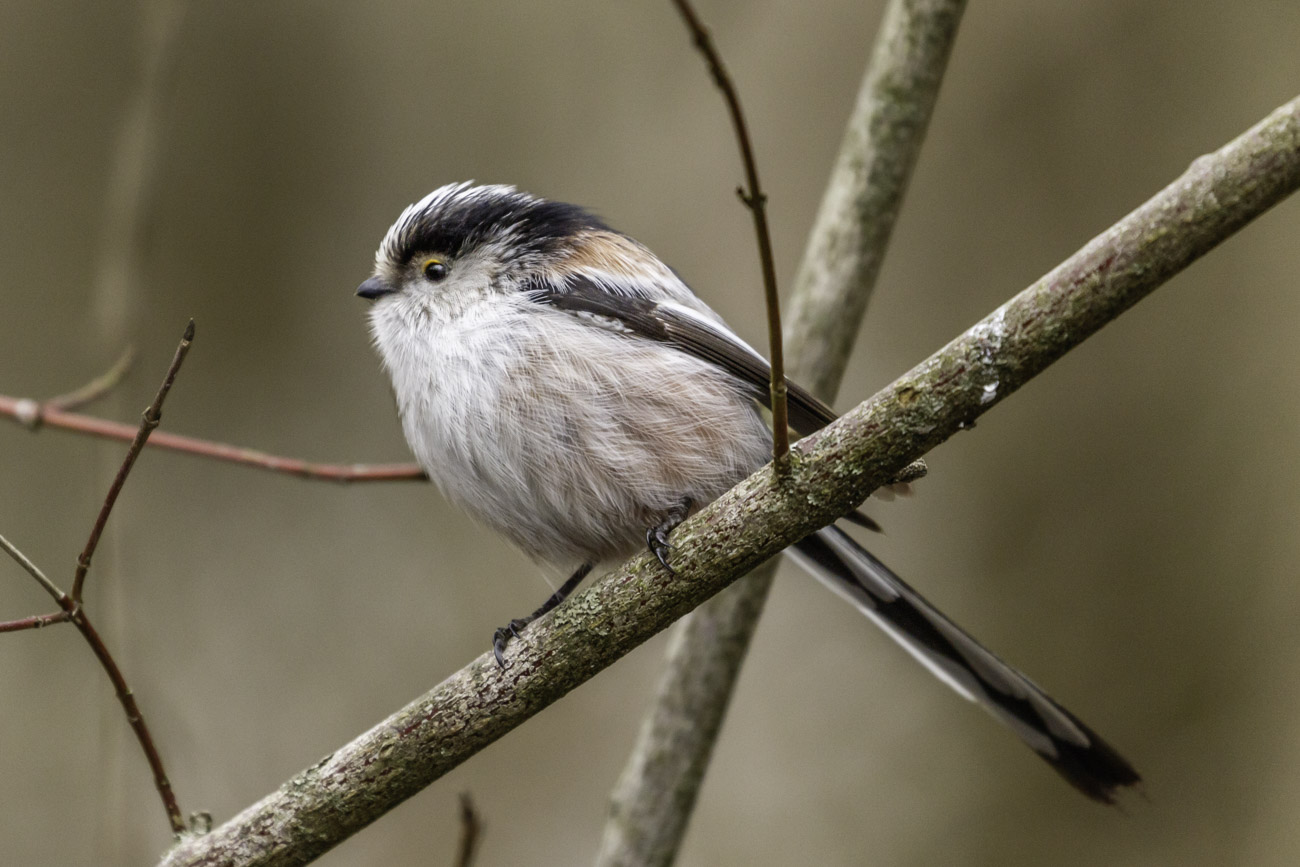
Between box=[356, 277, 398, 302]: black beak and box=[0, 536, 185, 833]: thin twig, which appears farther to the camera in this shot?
box=[356, 277, 398, 302]: black beak

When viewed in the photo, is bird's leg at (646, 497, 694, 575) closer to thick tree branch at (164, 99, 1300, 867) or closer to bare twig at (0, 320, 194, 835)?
thick tree branch at (164, 99, 1300, 867)

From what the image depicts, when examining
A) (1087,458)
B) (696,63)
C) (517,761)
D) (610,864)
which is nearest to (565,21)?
(696,63)

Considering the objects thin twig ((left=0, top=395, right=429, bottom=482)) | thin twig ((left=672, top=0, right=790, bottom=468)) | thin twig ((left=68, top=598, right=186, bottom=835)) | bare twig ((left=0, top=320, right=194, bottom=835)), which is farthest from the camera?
thin twig ((left=0, top=395, right=429, bottom=482))

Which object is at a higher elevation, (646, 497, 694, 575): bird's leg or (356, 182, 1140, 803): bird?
(356, 182, 1140, 803): bird

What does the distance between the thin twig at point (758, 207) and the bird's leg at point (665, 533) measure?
0.31m

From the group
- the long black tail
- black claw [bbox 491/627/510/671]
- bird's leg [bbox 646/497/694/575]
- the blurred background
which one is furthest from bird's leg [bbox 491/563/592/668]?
the blurred background

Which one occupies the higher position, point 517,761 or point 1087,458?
point 517,761

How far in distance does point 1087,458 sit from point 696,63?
289 cm

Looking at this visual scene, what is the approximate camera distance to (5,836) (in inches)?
177

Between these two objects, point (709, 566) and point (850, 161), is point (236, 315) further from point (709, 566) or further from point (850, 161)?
point (709, 566)

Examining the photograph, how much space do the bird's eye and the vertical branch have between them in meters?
1.16

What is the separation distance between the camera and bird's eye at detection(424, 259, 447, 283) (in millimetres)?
3146

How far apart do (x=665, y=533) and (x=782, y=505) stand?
0.44m

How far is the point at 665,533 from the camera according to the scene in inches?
92.8
